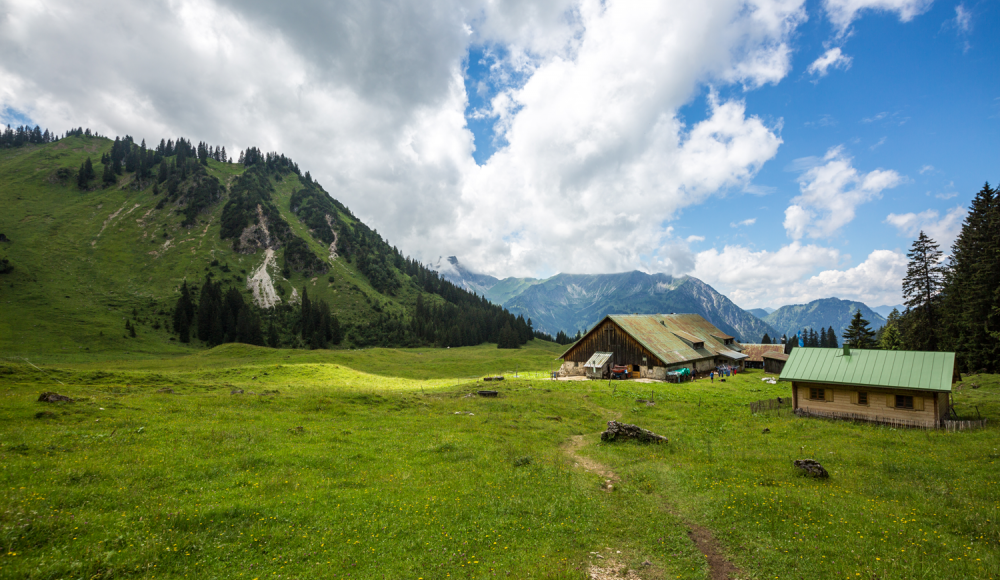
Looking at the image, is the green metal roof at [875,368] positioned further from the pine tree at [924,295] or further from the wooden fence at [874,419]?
the pine tree at [924,295]

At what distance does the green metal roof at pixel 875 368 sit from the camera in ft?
89.6

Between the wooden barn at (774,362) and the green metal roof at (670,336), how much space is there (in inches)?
180

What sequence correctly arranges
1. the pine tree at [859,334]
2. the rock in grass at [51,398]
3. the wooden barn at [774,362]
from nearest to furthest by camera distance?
the rock in grass at [51,398] → the wooden barn at [774,362] → the pine tree at [859,334]

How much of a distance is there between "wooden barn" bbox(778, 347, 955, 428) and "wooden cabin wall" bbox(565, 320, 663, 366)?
21545mm

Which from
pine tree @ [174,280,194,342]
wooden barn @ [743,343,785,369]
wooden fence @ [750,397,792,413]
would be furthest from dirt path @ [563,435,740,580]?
pine tree @ [174,280,194,342]

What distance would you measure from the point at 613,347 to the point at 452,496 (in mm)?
49593

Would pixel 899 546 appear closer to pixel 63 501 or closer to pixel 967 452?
pixel 967 452

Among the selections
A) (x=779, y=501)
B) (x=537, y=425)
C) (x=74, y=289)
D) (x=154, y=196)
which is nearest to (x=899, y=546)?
(x=779, y=501)

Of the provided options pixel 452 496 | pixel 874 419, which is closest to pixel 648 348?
pixel 874 419

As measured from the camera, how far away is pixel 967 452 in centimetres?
1962

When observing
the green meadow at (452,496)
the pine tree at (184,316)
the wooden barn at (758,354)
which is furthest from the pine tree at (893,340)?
the pine tree at (184,316)

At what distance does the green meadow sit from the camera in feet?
32.7

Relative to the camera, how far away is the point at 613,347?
59969 millimetres

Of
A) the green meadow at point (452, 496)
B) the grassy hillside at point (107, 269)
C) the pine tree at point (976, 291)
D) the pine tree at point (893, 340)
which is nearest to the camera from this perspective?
the green meadow at point (452, 496)
